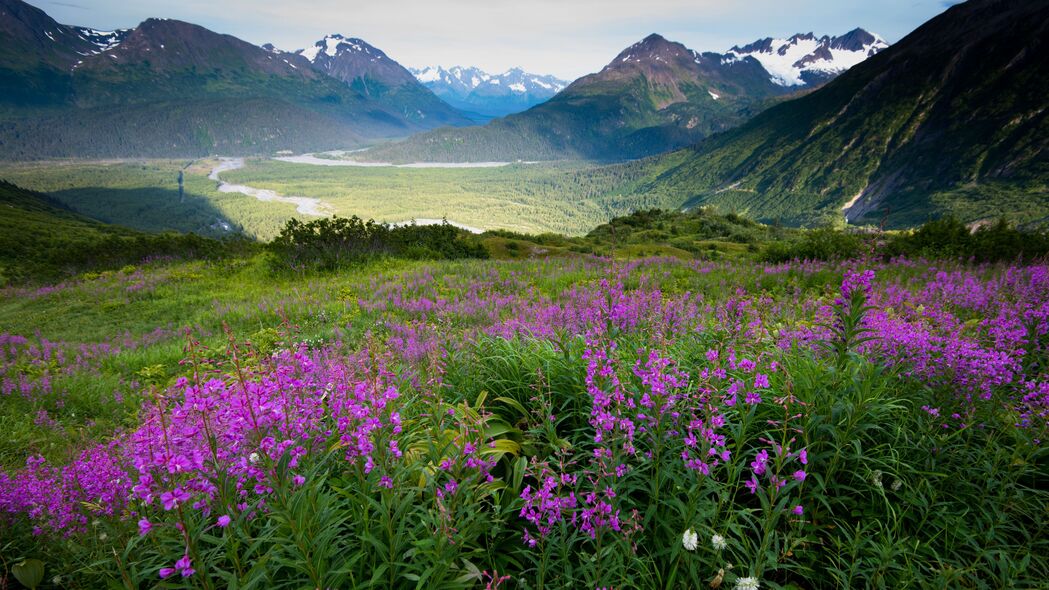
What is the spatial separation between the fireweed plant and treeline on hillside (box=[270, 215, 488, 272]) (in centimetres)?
1409

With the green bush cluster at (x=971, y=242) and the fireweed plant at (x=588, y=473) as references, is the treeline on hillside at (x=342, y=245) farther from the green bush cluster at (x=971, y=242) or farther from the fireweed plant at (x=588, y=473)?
the green bush cluster at (x=971, y=242)

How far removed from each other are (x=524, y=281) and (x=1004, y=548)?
1114cm

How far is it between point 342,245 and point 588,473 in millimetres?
19383

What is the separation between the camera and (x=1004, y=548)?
3.07m

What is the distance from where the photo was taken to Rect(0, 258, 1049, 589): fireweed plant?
7.82 feet

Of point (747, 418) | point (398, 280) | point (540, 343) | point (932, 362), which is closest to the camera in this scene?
point (747, 418)

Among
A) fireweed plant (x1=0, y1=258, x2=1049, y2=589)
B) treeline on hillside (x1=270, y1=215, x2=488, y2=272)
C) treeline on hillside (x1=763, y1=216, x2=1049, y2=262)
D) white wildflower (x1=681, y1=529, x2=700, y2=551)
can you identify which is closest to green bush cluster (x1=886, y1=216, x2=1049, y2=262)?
treeline on hillside (x1=763, y1=216, x2=1049, y2=262)

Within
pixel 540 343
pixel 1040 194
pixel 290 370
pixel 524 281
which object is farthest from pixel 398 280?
pixel 1040 194

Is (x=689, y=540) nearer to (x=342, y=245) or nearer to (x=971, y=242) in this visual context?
(x=971, y=242)

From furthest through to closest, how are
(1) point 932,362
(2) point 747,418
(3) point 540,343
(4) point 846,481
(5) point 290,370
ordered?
(3) point 540,343 < (1) point 932,362 < (4) point 846,481 < (5) point 290,370 < (2) point 747,418

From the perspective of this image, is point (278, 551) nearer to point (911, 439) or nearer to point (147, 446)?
point (147, 446)

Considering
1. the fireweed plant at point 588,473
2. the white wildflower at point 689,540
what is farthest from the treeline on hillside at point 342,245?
the white wildflower at point 689,540

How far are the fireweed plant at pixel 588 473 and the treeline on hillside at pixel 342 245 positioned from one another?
46.2ft

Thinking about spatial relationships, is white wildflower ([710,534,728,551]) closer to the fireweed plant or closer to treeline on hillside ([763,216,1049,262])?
the fireweed plant
